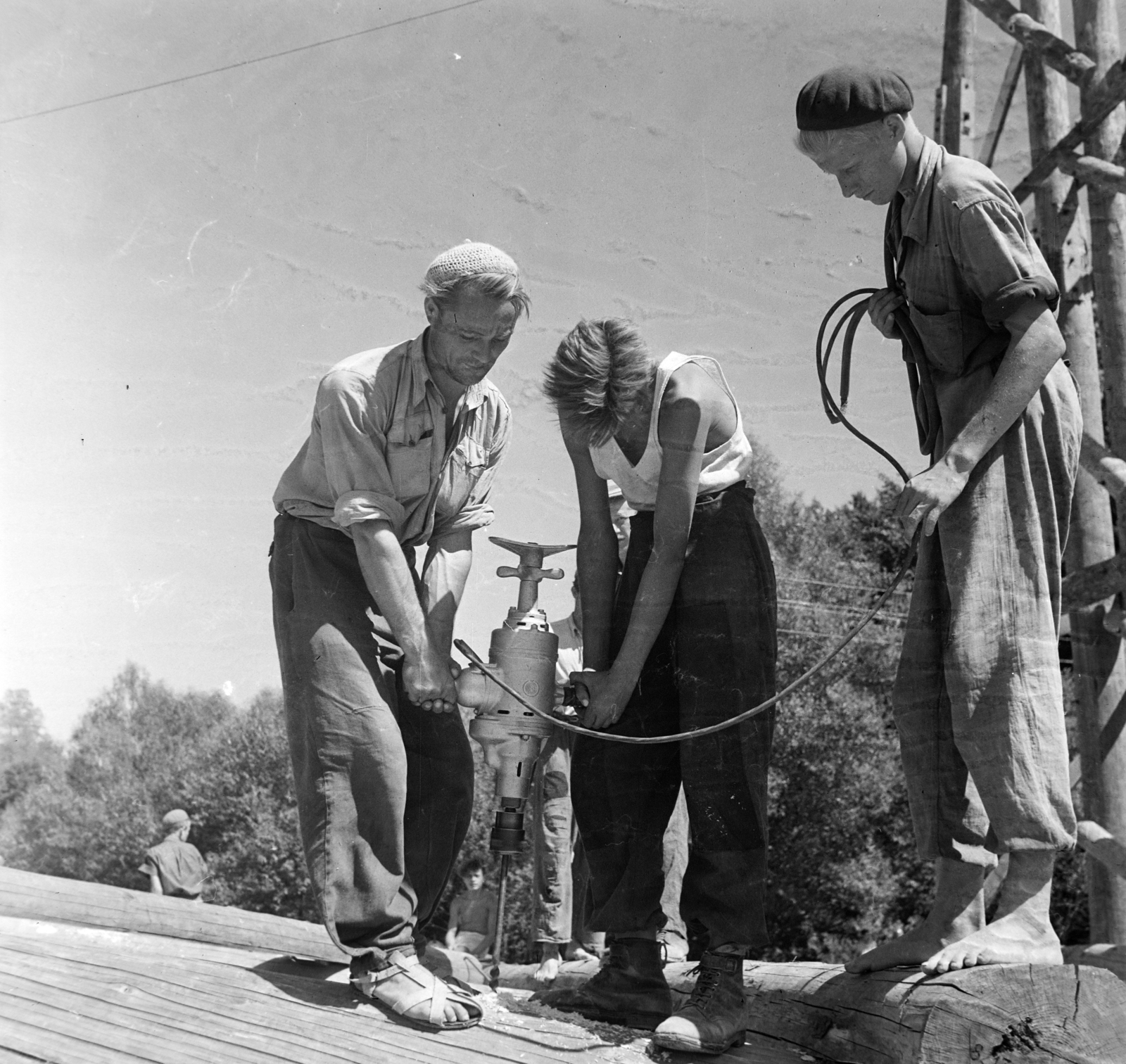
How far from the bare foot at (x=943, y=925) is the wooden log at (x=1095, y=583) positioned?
3.57m

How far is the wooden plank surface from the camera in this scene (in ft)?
8.73

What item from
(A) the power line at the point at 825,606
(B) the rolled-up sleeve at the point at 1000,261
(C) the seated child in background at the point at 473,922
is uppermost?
(B) the rolled-up sleeve at the point at 1000,261

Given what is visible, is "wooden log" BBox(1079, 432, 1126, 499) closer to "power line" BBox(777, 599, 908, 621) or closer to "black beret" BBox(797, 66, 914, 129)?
"power line" BBox(777, 599, 908, 621)

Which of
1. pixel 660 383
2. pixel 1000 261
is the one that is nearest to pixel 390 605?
pixel 660 383

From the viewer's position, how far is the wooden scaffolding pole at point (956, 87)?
634 cm

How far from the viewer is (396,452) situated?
3273 mm

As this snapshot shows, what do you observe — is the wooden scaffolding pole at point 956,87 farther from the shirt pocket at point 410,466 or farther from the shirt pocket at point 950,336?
the shirt pocket at point 410,466

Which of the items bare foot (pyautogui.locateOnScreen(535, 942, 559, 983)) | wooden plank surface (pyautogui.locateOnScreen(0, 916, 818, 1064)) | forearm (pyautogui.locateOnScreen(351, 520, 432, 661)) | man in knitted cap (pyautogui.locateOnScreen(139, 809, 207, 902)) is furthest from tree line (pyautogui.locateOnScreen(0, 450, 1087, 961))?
wooden plank surface (pyautogui.locateOnScreen(0, 916, 818, 1064))

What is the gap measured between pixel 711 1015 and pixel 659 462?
1.38m

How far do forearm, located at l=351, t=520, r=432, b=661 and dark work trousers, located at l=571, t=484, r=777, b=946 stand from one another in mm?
552

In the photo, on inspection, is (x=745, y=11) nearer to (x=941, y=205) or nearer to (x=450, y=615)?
(x=941, y=205)

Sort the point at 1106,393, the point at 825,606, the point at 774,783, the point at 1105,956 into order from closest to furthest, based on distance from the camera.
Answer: the point at 1105,956
the point at 1106,393
the point at 825,606
the point at 774,783

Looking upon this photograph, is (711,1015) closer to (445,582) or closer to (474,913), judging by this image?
(445,582)

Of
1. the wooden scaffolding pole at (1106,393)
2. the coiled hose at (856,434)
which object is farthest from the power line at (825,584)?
the coiled hose at (856,434)
